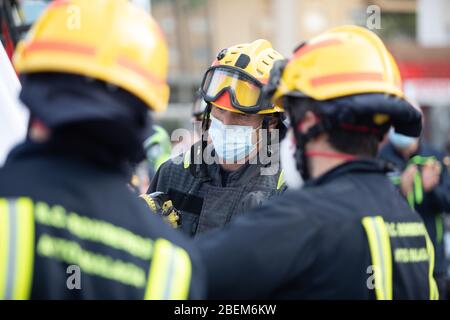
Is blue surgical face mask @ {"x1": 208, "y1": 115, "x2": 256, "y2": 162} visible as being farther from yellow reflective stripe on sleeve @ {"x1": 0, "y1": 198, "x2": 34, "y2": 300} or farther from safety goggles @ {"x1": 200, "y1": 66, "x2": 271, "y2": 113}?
yellow reflective stripe on sleeve @ {"x1": 0, "y1": 198, "x2": 34, "y2": 300}

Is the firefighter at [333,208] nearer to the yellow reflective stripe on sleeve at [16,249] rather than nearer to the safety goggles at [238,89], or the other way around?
the yellow reflective stripe on sleeve at [16,249]

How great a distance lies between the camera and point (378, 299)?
2.35 meters

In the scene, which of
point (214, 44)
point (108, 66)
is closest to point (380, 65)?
point (108, 66)

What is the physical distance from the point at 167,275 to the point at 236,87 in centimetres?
229

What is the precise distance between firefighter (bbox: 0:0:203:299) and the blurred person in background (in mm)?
4829

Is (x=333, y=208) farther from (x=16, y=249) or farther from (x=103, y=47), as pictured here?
(x=16, y=249)

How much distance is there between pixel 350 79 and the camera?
2402 mm

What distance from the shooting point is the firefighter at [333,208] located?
7.21 ft

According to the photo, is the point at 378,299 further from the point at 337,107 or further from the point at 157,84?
the point at 157,84

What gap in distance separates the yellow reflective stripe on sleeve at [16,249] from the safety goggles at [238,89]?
2396mm

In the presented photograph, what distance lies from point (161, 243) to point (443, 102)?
56.6ft

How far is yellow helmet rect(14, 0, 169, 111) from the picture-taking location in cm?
185

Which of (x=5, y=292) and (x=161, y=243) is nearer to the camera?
(x=5, y=292)

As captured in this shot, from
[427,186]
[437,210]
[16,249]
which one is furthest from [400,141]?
[16,249]
